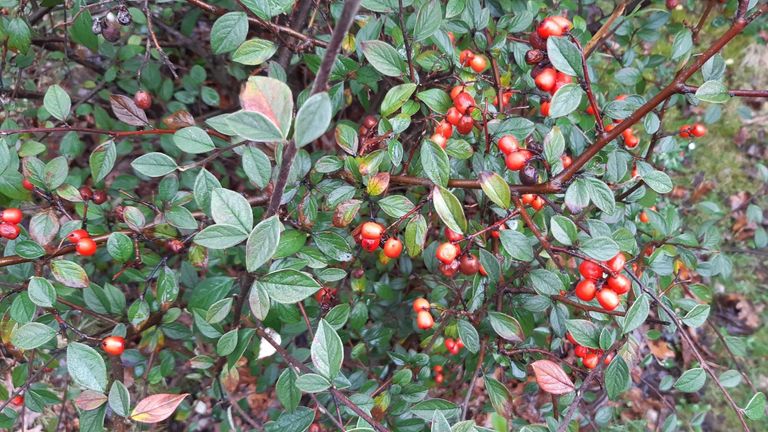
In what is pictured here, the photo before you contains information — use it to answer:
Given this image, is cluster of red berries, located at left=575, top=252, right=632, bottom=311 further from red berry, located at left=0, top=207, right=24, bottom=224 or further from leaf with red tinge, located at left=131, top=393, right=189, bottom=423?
red berry, located at left=0, top=207, right=24, bottom=224

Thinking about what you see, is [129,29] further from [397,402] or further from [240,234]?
[397,402]

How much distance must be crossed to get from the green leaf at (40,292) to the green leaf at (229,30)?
71cm

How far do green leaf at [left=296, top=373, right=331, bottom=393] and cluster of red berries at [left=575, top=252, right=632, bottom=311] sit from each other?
2.06ft

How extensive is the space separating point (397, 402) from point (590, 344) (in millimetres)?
586

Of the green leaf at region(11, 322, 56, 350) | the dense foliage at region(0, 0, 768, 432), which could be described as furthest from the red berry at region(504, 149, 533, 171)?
the green leaf at region(11, 322, 56, 350)

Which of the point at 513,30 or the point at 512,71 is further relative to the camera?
the point at 512,71

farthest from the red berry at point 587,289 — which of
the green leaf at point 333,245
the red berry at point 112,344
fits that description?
the red berry at point 112,344

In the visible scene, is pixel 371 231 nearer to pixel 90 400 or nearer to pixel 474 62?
pixel 474 62

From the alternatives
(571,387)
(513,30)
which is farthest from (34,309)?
(513,30)

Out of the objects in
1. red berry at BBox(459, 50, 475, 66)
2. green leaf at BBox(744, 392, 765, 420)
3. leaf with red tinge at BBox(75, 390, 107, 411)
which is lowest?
leaf with red tinge at BBox(75, 390, 107, 411)

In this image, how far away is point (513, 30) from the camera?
156 cm

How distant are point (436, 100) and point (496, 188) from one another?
0.36m

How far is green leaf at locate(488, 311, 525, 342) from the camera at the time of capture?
136 cm

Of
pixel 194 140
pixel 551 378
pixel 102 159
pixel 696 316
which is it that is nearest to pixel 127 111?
pixel 102 159
